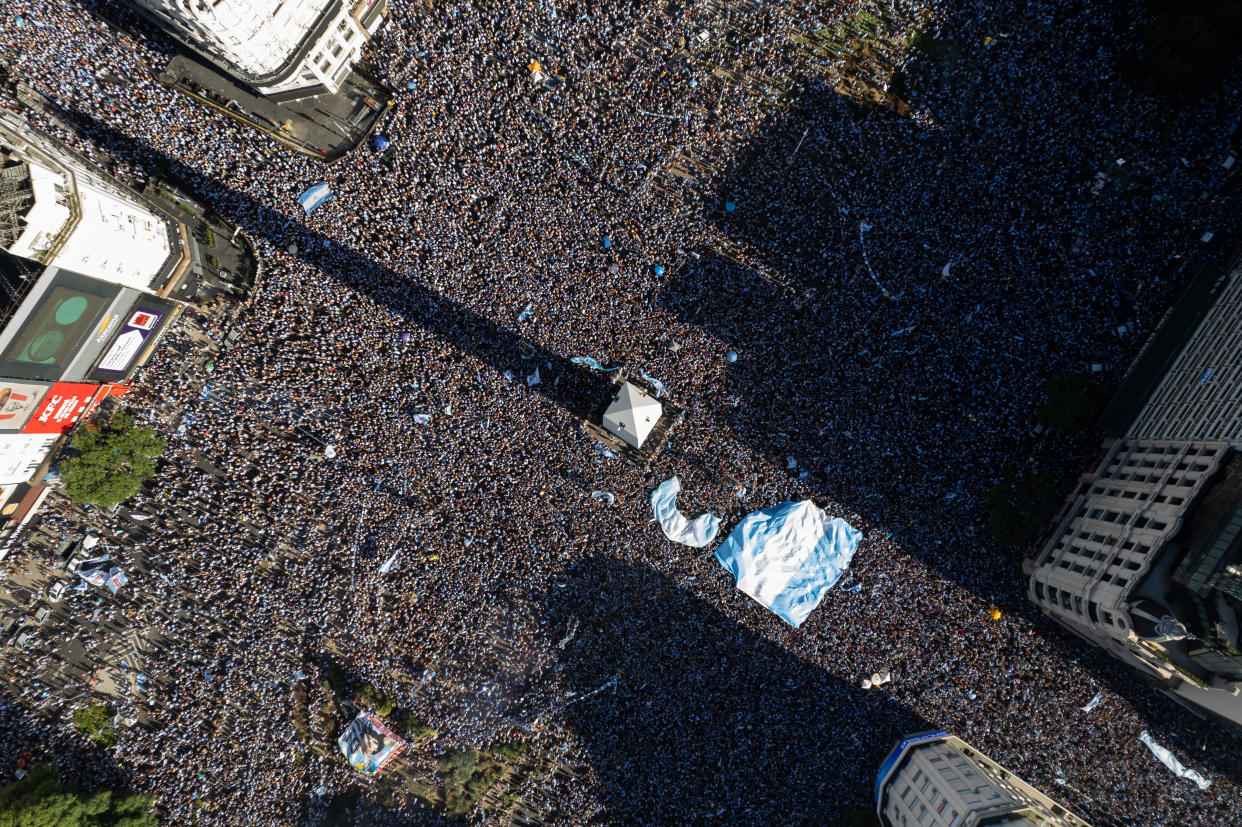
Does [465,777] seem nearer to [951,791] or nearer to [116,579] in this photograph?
[116,579]

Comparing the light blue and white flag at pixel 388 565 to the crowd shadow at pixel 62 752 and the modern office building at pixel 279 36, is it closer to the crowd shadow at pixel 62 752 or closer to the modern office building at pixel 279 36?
the crowd shadow at pixel 62 752

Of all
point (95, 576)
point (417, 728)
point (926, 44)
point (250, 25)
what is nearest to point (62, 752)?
point (95, 576)

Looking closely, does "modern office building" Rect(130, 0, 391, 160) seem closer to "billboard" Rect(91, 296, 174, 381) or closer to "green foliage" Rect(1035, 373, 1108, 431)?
"billboard" Rect(91, 296, 174, 381)

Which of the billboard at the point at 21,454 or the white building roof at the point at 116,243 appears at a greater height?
the white building roof at the point at 116,243

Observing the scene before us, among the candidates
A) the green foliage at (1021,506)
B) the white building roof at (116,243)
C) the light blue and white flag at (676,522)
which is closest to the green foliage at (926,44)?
the green foliage at (1021,506)

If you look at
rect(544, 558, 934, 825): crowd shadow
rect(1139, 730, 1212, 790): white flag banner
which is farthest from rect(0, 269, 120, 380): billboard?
rect(1139, 730, 1212, 790): white flag banner

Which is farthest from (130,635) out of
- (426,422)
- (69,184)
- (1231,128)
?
(1231,128)
